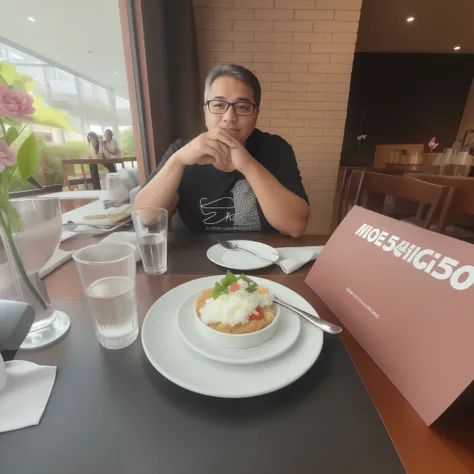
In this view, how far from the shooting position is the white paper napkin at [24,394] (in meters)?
0.29

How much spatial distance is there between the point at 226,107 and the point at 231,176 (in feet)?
0.90

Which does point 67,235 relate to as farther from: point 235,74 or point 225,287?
point 235,74

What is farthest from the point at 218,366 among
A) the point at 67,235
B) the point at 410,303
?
the point at 67,235

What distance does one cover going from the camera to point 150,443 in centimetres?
28

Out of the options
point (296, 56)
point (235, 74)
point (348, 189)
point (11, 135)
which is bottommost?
point (348, 189)

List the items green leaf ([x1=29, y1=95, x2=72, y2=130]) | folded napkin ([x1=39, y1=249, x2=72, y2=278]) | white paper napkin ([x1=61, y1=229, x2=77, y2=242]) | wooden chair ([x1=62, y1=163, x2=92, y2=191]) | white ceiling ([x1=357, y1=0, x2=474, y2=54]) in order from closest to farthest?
green leaf ([x1=29, y1=95, x2=72, y2=130]) → folded napkin ([x1=39, y1=249, x2=72, y2=278]) → white paper napkin ([x1=61, y1=229, x2=77, y2=242]) → wooden chair ([x1=62, y1=163, x2=92, y2=191]) → white ceiling ([x1=357, y1=0, x2=474, y2=54])

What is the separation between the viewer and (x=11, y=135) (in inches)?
13.9

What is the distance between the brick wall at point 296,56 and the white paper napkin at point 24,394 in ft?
8.14

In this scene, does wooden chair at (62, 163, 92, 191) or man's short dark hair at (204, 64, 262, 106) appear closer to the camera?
man's short dark hair at (204, 64, 262, 106)

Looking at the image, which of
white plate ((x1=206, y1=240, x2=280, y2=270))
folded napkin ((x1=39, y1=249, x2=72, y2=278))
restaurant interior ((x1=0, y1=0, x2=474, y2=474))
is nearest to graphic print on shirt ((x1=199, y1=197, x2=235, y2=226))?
restaurant interior ((x1=0, y1=0, x2=474, y2=474))

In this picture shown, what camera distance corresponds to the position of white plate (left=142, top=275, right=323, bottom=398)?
1.05 ft

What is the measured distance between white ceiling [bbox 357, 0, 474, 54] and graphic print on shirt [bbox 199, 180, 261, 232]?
3.42m

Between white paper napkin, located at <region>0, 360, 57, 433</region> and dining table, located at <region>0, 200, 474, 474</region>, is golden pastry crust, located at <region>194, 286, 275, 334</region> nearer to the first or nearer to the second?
dining table, located at <region>0, 200, 474, 474</region>

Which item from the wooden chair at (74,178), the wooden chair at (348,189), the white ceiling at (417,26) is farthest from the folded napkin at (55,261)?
the white ceiling at (417,26)
